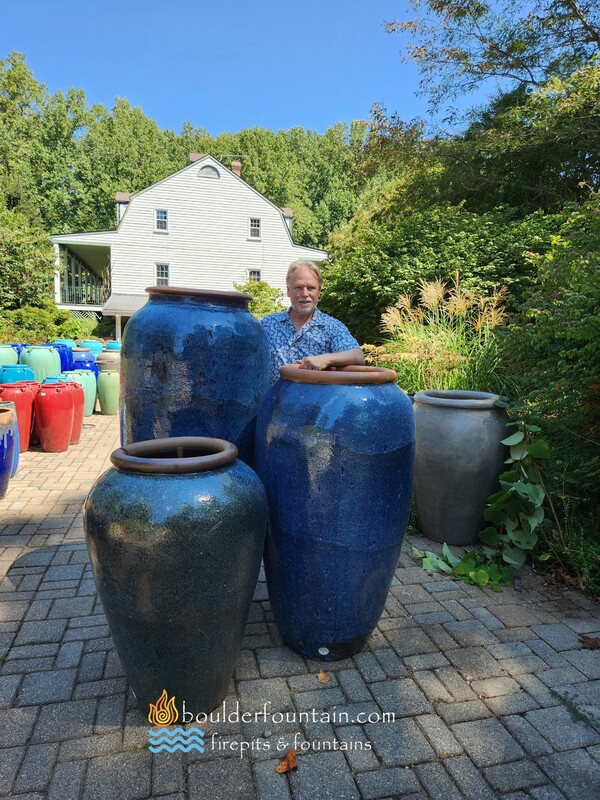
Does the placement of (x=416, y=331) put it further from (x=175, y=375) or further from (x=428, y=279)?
(x=428, y=279)

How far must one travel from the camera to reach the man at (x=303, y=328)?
2.86 m

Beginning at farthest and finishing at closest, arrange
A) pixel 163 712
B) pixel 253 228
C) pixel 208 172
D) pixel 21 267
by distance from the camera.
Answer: pixel 253 228 < pixel 208 172 < pixel 21 267 < pixel 163 712

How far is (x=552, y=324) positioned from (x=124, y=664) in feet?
9.57

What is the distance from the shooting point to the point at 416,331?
21.0 feet

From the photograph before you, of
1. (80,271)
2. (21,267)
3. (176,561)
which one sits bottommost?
(176,561)

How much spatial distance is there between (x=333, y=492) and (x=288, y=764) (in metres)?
0.98

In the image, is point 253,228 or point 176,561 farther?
point 253,228

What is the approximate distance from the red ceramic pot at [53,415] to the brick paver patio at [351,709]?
3417 mm

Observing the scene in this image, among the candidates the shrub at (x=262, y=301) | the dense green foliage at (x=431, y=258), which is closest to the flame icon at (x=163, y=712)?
the dense green foliage at (x=431, y=258)

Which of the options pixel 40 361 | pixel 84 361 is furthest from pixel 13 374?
pixel 84 361

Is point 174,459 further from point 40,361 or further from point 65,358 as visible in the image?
point 65,358

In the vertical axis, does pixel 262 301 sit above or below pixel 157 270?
Result: below

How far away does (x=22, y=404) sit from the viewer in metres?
6.05

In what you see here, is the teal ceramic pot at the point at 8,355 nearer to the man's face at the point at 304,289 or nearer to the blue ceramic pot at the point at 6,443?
the blue ceramic pot at the point at 6,443
